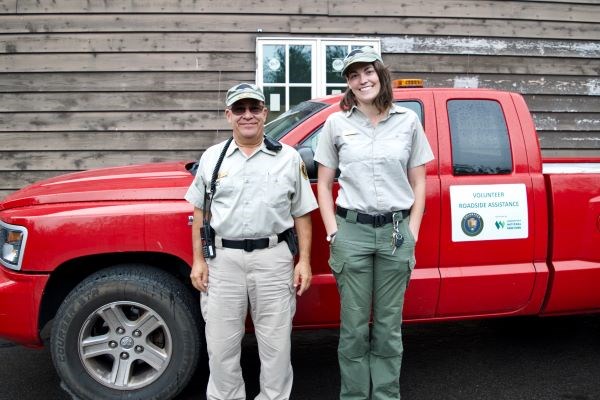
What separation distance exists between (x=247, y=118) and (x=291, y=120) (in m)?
0.83

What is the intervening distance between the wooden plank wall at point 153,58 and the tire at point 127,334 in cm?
394

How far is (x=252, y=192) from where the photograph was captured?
259cm

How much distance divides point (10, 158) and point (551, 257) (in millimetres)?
6084

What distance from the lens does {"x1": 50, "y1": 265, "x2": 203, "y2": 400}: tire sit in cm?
289

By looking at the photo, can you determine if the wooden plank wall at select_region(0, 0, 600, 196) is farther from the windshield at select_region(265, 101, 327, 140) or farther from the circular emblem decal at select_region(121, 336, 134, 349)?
the circular emblem decal at select_region(121, 336, 134, 349)

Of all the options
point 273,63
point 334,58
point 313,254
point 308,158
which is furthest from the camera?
point 334,58

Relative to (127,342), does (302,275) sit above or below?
above

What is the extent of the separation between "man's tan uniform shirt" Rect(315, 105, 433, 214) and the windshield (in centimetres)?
56

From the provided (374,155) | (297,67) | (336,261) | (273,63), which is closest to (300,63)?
(297,67)

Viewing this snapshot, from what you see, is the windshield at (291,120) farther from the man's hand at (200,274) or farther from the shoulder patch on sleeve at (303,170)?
the man's hand at (200,274)

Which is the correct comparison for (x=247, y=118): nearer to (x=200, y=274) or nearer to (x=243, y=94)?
(x=243, y=94)

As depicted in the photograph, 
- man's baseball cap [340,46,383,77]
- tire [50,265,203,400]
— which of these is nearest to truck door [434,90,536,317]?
man's baseball cap [340,46,383,77]

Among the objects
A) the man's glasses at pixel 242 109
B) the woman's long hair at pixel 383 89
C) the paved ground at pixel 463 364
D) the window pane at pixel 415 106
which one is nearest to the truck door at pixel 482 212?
the window pane at pixel 415 106

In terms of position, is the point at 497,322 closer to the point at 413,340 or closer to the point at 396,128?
the point at 413,340
